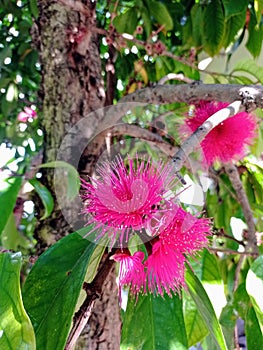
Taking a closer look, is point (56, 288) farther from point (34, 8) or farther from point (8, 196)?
point (34, 8)

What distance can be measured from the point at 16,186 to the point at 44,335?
10.3 inches

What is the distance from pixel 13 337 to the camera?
1.36 ft

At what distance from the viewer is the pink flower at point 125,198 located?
501 millimetres

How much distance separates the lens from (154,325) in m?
0.51

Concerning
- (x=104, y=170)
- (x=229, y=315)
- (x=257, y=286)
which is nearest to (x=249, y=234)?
(x=229, y=315)

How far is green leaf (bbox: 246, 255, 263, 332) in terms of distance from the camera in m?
0.53

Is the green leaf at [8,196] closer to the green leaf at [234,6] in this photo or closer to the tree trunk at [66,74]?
the tree trunk at [66,74]

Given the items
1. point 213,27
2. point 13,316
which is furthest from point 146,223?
point 213,27

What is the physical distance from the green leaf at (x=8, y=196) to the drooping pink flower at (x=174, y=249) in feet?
0.71

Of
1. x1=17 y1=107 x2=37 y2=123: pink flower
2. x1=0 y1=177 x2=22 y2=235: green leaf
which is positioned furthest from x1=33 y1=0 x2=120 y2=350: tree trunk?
x1=17 y1=107 x2=37 y2=123: pink flower

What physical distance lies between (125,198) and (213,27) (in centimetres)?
69

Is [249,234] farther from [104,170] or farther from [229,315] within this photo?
[104,170]

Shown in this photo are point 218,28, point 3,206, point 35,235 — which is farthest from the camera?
point 218,28

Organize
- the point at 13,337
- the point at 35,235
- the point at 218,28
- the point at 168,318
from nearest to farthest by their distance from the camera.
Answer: the point at 13,337 → the point at 168,318 → the point at 35,235 → the point at 218,28
